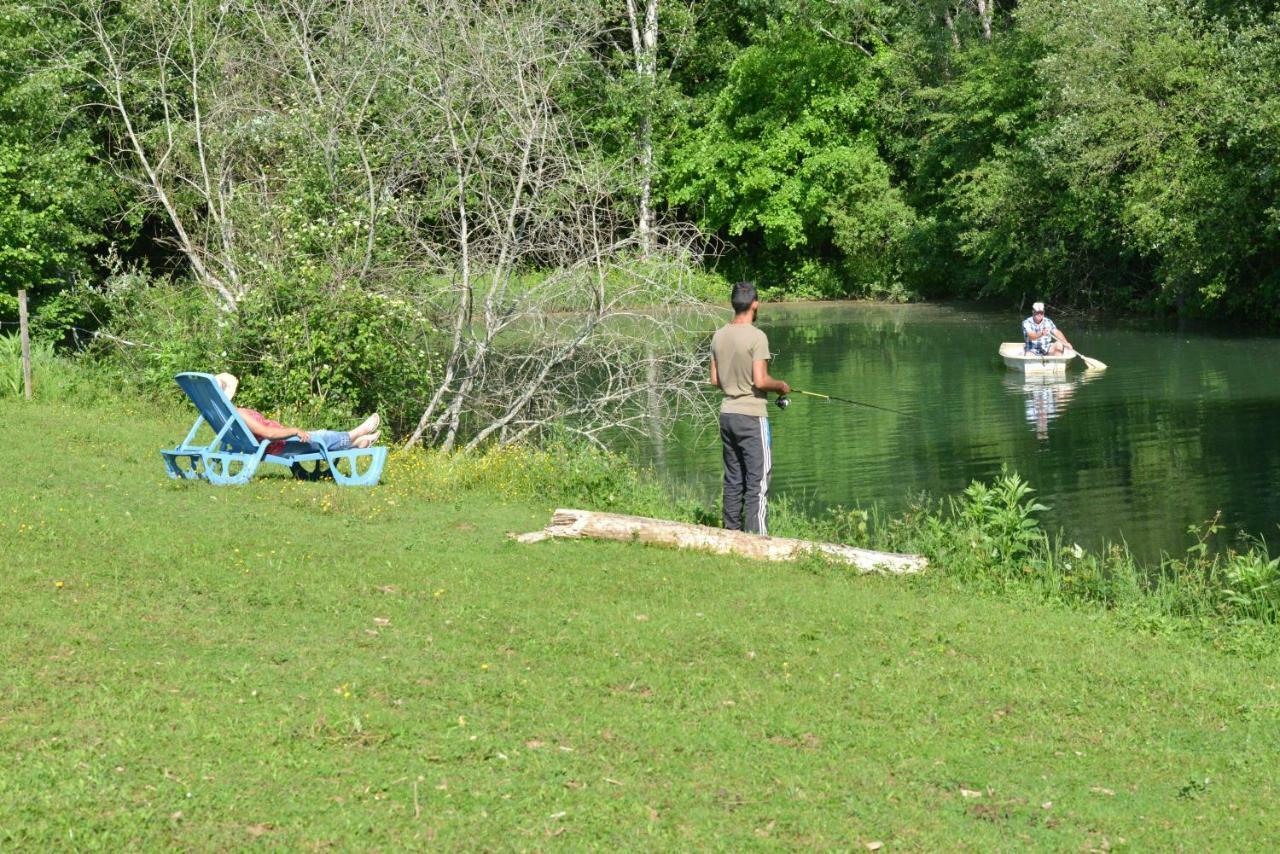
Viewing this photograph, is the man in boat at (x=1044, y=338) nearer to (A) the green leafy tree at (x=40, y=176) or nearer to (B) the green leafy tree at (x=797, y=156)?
(A) the green leafy tree at (x=40, y=176)

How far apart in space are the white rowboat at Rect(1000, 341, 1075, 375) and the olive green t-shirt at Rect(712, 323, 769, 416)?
17.5m

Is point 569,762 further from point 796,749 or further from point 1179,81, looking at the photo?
point 1179,81

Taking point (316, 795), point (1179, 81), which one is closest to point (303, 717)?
point (316, 795)

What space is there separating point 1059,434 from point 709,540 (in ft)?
37.2

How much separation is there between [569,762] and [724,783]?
622mm

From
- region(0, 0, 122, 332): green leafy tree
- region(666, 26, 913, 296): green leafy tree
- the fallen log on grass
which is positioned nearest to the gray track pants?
the fallen log on grass

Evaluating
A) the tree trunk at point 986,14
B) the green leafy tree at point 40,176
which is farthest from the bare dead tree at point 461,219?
the tree trunk at point 986,14

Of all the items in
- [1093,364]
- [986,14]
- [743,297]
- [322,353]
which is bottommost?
[1093,364]

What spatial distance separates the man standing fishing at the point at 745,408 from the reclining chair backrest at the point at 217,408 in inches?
158

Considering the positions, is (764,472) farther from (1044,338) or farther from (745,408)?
(1044,338)

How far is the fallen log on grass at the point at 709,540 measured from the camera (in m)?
9.91

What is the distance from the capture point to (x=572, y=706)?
21.2ft

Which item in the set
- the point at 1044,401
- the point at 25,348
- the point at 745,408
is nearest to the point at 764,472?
the point at 745,408

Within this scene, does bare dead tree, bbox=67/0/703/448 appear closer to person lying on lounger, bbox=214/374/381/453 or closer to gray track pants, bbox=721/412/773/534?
person lying on lounger, bbox=214/374/381/453
